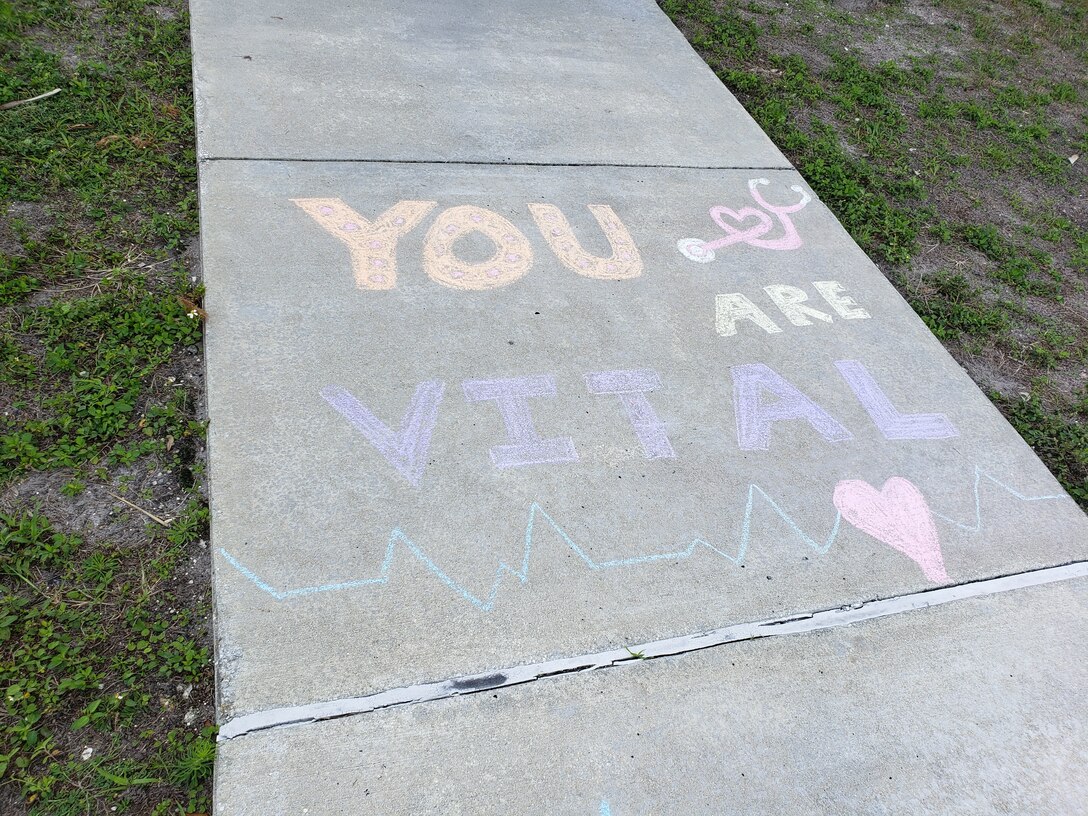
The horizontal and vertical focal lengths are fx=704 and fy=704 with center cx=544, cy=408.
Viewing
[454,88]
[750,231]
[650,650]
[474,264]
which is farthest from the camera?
[454,88]

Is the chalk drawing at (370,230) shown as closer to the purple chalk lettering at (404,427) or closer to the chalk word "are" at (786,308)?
the purple chalk lettering at (404,427)

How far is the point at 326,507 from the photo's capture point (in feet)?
7.51

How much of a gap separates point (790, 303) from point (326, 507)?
2375 millimetres

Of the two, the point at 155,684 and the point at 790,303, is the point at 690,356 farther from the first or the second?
the point at 155,684

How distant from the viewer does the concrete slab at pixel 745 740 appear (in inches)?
70.4

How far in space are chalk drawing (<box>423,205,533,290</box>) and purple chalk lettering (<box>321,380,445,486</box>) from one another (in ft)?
2.35

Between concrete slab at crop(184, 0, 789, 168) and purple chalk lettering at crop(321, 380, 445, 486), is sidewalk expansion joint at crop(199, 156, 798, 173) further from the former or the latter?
purple chalk lettering at crop(321, 380, 445, 486)

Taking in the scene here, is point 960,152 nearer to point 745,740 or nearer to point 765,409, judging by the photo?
point 765,409

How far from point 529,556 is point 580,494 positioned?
0.32m

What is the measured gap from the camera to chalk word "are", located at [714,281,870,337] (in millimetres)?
3273

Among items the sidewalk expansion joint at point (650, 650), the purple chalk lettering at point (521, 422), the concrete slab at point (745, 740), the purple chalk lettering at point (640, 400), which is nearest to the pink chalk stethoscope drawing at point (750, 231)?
the purple chalk lettering at point (640, 400)

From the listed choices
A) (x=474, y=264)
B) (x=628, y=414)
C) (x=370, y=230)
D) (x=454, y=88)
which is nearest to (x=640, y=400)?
(x=628, y=414)

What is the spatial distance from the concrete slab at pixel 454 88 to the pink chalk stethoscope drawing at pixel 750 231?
47 cm

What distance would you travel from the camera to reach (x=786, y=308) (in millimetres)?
3400
